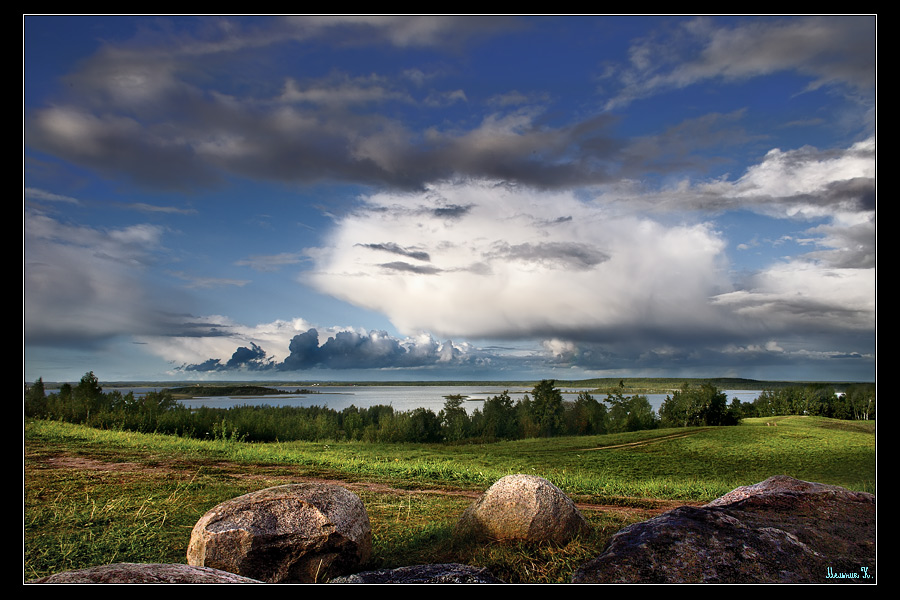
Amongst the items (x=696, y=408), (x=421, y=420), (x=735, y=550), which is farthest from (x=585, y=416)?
(x=735, y=550)

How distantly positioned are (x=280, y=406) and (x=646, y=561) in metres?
12.5

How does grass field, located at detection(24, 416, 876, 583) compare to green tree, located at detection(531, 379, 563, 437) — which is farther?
green tree, located at detection(531, 379, 563, 437)

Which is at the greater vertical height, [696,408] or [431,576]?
[696,408]

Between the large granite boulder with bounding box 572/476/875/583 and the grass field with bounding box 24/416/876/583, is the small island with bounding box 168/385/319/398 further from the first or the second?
the large granite boulder with bounding box 572/476/875/583

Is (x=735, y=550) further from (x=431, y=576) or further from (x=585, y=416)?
(x=585, y=416)

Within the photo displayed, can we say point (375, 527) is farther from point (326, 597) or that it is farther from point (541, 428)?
point (541, 428)

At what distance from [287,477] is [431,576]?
6.11 metres

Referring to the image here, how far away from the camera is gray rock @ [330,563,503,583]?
4.79m

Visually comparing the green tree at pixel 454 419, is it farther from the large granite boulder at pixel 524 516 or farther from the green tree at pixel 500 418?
the large granite boulder at pixel 524 516

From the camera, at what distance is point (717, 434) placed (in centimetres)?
1227

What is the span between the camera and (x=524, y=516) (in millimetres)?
6203

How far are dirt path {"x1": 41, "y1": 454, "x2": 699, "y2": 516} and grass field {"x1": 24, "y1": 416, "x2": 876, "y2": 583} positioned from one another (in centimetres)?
4

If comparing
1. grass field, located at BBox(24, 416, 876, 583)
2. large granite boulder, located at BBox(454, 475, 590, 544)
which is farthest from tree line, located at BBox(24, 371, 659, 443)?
large granite boulder, located at BBox(454, 475, 590, 544)
